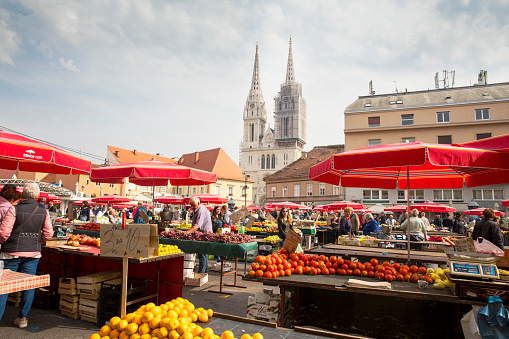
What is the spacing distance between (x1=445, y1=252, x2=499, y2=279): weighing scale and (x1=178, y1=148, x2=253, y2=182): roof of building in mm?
61519

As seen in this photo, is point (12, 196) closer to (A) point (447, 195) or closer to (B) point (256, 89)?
(A) point (447, 195)

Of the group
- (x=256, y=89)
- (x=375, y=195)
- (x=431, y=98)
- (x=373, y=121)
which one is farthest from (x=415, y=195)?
(x=256, y=89)

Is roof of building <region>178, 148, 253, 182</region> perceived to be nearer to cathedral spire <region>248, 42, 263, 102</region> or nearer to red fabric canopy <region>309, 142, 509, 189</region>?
red fabric canopy <region>309, 142, 509, 189</region>

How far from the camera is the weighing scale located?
360 cm

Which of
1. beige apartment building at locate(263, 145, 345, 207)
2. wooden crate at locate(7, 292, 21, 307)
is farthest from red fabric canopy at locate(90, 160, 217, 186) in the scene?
beige apartment building at locate(263, 145, 345, 207)

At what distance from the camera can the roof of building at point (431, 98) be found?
127 ft

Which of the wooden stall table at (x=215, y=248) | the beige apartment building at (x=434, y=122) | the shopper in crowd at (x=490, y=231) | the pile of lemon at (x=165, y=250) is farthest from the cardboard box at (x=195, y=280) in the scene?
the beige apartment building at (x=434, y=122)

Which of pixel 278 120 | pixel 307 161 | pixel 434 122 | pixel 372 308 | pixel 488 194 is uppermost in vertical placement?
pixel 278 120

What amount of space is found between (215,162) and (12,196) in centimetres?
6059

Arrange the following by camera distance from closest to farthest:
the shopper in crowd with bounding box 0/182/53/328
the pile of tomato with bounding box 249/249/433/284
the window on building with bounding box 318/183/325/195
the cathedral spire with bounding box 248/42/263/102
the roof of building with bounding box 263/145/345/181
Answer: the pile of tomato with bounding box 249/249/433/284 → the shopper in crowd with bounding box 0/182/53/328 → the window on building with bounding box 318/183/325/195 → the roof of building with bounding box 263/145/345/181 → the cathedral spire with bounding box 248/42/263/102

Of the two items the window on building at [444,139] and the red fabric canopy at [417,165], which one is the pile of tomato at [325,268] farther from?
the window on building at [444,139]

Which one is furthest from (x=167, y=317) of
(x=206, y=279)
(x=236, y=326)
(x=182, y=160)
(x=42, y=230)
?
(x=182, y=160)

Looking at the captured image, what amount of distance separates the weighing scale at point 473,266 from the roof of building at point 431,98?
39.8 m

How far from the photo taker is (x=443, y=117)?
39.1 meters
